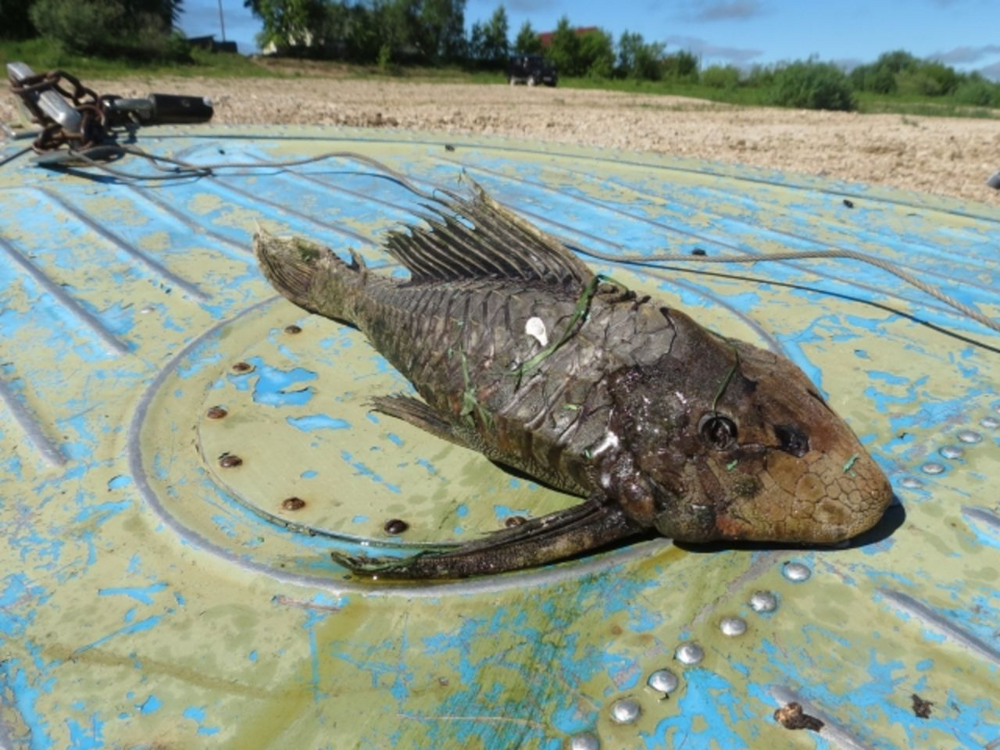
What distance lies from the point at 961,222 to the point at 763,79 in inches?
1245

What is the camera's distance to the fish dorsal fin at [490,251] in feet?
8.20

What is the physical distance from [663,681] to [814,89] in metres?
24.0

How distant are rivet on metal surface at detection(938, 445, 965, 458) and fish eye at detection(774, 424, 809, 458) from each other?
725 millimetres

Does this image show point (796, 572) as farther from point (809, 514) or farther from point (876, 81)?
point (876, 81)

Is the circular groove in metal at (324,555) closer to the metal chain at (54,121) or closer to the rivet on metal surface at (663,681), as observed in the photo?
the rivet on metal surface at (663,681)

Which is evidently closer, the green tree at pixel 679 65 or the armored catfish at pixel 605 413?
the armored catfish at pixel 605 413

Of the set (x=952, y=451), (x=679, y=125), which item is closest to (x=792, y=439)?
(x=952, y=451)

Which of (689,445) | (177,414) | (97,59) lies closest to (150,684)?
(177,414)

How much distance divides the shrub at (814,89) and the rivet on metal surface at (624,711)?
23848 mm

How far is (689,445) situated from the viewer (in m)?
2.07

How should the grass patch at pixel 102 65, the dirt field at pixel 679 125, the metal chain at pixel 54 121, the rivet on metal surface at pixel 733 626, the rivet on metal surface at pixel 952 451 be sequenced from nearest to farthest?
the rivet on metal surface at pixel 733 626 < the rivet on metal surface at pixel 952 451 < the metal chain at pixel 54 121 < the dirt field at pixel 679 125 < the grass patch at pixel 102 65

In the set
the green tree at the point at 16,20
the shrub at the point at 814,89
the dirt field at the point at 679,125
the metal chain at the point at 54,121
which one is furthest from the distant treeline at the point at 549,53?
the metal chain at the point at 54,121

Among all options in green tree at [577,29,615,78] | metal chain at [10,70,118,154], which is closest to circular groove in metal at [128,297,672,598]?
metal chain at [10,70,118,154]

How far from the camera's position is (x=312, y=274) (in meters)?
3.40
